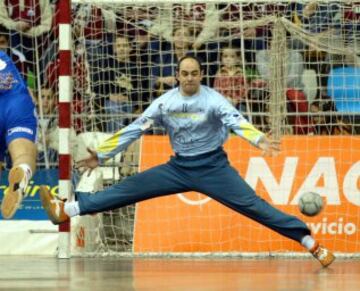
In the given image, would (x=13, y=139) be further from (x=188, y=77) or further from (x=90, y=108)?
(x=90, y=108)

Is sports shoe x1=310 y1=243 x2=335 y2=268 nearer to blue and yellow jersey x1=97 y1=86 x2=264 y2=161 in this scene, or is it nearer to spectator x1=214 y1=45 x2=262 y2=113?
blue and yellow jersey x1=97 y1=86 x2=264 y2=161

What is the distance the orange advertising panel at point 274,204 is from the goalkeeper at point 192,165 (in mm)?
1658

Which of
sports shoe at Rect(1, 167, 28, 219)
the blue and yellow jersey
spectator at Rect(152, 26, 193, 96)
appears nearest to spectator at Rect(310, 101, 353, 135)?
spectator at Rect(152, 26, 193, 96)

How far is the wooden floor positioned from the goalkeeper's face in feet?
5.88

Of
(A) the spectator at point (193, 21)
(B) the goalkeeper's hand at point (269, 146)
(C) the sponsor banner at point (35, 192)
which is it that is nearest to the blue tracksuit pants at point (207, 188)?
(B) the goalkeeper's hand at point (269, 146)

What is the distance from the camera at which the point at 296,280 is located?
1052cm

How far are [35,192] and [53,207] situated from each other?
277cm

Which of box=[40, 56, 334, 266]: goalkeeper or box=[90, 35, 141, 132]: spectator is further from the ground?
box=[90, 35, 141, 132]: spectator

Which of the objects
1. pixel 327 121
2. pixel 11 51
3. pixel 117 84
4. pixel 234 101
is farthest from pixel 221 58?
pixel 11 51

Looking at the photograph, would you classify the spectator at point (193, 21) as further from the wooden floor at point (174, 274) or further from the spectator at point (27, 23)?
the wooden floor at point (174, 274)

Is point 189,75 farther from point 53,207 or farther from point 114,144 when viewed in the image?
point 53,207

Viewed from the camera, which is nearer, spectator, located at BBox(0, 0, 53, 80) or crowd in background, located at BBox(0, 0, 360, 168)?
crowd in background, located at BBox(0, 0, 360, 168)

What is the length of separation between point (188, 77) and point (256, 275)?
2.40 m

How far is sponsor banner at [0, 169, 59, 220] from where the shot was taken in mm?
15305
